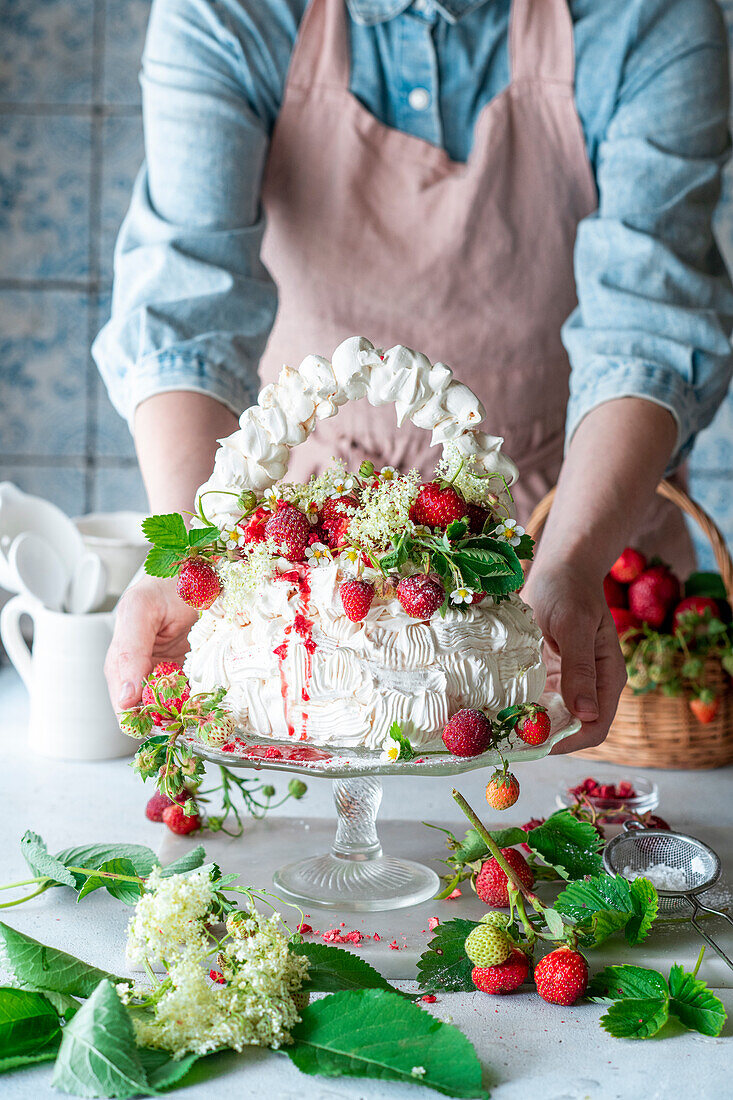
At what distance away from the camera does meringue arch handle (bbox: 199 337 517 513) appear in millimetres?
1001

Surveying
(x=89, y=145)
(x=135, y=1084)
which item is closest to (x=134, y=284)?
(x=135, y=1084)

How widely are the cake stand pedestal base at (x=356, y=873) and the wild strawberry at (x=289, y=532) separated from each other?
0.82 ft

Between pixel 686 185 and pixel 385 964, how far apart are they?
45.9 inches

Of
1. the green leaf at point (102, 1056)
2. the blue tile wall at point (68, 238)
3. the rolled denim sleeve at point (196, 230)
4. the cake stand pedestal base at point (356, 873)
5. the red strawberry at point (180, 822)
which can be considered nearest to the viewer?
the green leaf at point (102, 1056)

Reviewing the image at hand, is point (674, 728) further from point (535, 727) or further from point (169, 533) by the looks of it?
point (169, 533)

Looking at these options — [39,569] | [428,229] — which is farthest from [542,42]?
[39,569]

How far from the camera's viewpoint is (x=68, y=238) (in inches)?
105

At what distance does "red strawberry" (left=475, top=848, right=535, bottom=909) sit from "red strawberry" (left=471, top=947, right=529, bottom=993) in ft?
0.33

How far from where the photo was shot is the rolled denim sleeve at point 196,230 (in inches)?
57.2

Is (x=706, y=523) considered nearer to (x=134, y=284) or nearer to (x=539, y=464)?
(x=539, y=464)

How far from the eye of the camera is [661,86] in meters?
1.58

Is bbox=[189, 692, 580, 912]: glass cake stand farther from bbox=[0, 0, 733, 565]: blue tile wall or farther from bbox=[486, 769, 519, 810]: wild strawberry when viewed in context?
bbox=[0, 0, 733, 565]: blue tile wall

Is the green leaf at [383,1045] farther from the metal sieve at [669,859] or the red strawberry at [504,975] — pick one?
the metal sieve at [669,859]

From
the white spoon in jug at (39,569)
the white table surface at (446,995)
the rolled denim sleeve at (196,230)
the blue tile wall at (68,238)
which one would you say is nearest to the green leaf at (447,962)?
the white table surface at (446,995)
